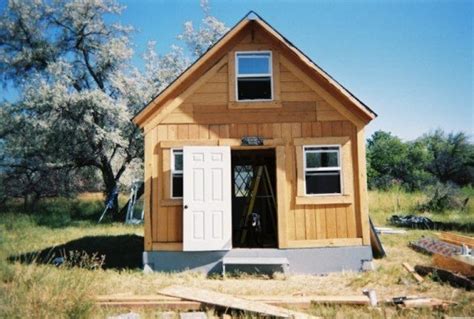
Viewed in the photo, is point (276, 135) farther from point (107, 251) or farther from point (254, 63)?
point (107, 251)

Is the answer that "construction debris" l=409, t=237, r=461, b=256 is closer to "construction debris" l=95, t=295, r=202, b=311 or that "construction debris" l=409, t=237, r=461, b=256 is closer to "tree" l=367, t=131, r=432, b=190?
"construction debris" l=95, t=295, r=202, b=311

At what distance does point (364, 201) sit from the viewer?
9492 mm

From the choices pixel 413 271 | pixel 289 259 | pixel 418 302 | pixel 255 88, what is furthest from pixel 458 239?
pixel 255 88

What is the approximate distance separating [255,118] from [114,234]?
8976 millimetres

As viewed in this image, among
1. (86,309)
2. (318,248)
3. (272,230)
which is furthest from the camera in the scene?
(272,230)

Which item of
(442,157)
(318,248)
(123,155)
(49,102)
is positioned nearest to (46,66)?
(49,102)

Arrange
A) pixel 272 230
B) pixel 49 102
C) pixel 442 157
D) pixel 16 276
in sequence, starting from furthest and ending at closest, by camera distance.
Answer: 1. pixel 442 157
2. pixel 49 102
3. pixel 272 230
4. pixel 16 276

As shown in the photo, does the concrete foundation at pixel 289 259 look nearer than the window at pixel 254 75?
Yes

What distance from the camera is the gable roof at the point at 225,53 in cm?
957

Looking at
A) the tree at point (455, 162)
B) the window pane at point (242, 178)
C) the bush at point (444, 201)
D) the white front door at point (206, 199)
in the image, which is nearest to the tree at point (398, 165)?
the tree at point (455, 162)

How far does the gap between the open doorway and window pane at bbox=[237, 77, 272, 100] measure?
274 cm

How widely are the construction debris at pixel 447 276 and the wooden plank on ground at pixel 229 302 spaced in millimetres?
3958

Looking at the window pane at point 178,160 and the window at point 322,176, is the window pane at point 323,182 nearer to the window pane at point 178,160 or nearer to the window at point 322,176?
the window at point 322,176

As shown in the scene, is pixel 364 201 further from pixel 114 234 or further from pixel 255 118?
pixel 114 234
